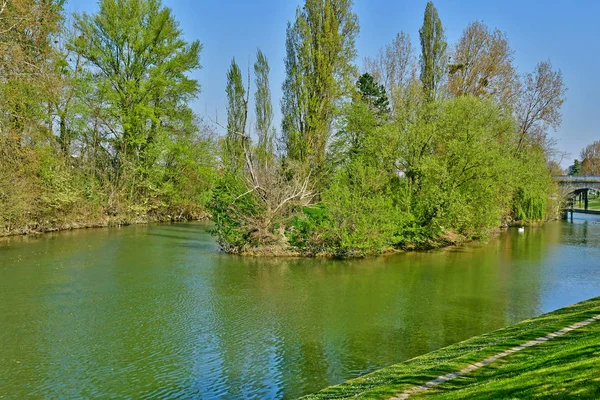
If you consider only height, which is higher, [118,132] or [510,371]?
[118,132]

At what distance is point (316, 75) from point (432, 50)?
469 inches

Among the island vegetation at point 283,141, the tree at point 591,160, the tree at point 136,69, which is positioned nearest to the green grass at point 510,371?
the island vegetation at point 283,141

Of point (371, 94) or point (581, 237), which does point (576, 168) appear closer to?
point (581, 237)

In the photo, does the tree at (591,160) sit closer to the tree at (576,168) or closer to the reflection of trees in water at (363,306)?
the tree at (576,168)

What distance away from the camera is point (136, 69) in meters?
36.7

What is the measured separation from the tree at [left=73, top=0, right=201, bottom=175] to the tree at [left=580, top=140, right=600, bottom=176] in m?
77.7

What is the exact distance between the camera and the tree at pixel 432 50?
36.4 metres

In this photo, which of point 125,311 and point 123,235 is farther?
point 123,235

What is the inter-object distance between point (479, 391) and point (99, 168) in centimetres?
3657

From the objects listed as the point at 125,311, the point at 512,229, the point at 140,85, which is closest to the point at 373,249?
the point at 125,311

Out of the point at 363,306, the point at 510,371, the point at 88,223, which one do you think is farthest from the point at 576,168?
the point at 510,371

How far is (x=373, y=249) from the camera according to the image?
76.7 ft

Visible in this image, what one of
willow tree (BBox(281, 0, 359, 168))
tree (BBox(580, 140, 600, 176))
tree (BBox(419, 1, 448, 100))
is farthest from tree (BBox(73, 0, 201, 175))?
tree (BBox(580, 140, 600, 176))

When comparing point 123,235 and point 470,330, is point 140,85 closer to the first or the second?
point 123,235
